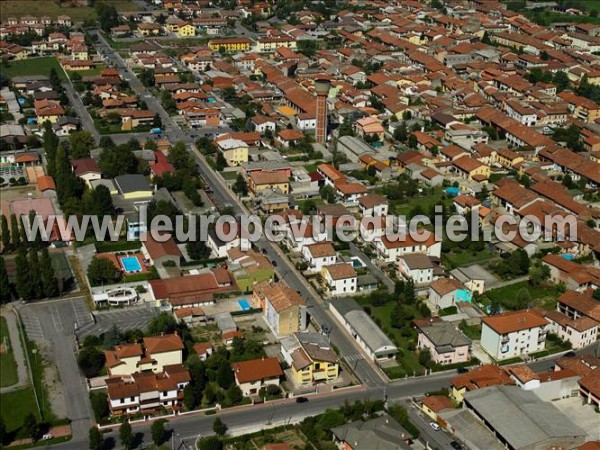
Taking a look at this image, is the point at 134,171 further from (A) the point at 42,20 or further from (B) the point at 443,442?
(A) the point at 42,20

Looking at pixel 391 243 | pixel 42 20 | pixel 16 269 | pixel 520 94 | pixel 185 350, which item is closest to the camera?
pixel 185 350

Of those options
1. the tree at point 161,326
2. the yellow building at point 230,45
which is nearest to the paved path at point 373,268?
the tree at point 161,326

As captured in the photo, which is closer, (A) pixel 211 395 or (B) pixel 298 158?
(A) pixel 211 395

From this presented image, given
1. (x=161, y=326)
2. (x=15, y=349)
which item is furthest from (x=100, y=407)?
(x=15, y=349)

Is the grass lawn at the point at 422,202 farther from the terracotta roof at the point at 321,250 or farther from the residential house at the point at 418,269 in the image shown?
the terracotta roof at the point at 321,250

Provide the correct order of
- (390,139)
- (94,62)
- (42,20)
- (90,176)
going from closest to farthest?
1. (90,176)
2. (390,139)
3. (94,62)
4. (42,20)

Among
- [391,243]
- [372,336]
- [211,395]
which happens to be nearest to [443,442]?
[372,336]

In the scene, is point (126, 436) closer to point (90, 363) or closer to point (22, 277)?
point (90, 363)
